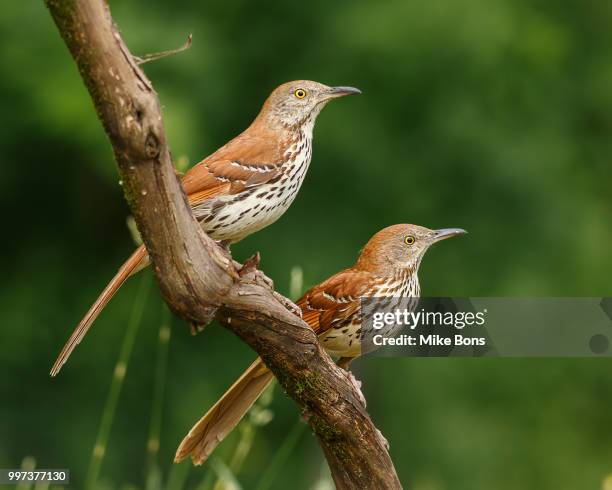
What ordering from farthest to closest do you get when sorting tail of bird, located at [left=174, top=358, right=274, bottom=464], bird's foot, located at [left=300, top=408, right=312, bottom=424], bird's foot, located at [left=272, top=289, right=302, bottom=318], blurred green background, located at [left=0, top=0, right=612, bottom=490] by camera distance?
blurred green background, located at [left=0, top=0, right=612, bottom=490]
tail of bird, located at [left=174, top=358, right=274, bottom=464]
bird's foot, located at [left=300, top=408, right=312, bottom=424]
bird's foot, located at [left=272, top=289, right=302, bottom=318]

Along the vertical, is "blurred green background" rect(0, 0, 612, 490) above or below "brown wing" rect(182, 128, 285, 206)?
below

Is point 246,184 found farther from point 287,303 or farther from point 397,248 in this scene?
point 397,248

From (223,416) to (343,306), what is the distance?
53 cm

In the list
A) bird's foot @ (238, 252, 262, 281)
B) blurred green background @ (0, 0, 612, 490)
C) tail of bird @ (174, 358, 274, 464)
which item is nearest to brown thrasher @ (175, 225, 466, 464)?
tail of bird @ (174, 358, 274, 464)

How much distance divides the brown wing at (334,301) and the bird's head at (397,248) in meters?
0.06

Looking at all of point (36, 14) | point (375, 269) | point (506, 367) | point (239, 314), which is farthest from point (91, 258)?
point (239, 314)

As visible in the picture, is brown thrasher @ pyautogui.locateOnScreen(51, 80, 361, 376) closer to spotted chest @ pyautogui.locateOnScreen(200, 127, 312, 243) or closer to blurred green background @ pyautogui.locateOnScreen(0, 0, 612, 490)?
spotted chest @ pyautogui.locateOnScreen(200, 127, 312, 243)

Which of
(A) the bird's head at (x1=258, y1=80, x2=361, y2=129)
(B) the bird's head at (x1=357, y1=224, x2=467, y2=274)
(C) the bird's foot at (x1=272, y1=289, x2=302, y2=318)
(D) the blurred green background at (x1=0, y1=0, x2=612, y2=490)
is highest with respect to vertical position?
(A) the bird's head at (x1=258, y1=80, x2=361, y2=129)

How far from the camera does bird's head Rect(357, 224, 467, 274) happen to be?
445cm

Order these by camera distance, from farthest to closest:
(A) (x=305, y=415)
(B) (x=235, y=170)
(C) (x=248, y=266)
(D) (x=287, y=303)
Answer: (B) (x=235, y=170), (A) (x=305, y=415), (D) (x=287, y=303), (C) (x=248, y=266)

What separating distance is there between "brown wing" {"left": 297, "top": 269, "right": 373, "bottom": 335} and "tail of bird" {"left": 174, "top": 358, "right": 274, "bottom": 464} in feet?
0.80

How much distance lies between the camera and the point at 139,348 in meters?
10.2

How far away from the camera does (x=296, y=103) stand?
176 inches

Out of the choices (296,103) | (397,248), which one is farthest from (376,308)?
(296,103)
